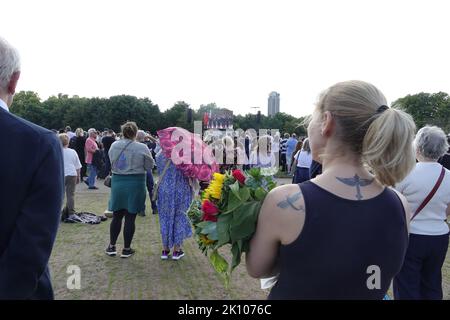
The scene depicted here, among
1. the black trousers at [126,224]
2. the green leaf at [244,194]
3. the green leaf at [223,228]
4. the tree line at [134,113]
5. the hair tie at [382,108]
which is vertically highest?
the tree line at [134,113]

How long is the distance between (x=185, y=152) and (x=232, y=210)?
4276 mm

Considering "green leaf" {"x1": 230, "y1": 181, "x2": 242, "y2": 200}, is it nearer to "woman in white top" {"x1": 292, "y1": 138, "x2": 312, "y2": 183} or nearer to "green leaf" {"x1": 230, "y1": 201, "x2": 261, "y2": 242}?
"green leaf" {"x1": 230, "y1": 201, "x2": 261, "y2": 242}

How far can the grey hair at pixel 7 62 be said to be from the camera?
1.86 metres

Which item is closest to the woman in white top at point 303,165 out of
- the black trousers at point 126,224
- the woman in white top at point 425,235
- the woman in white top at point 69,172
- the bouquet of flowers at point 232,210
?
the black trousers at point 126,224

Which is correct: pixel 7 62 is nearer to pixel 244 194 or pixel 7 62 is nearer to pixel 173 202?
pixel 244 194

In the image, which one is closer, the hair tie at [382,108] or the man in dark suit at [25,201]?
the hair tie at [382,108]

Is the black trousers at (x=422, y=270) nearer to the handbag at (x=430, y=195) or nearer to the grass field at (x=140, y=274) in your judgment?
the handbag at (x=430, y=195)

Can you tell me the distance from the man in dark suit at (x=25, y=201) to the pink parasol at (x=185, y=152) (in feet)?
13.5

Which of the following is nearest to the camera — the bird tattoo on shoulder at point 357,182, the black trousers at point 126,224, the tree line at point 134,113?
the bird tattoo on shoulder at point 357,182

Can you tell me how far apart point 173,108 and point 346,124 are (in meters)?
69.4

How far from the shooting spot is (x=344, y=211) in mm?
1536

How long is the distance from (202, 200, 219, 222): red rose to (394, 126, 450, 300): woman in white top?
7.86 ft

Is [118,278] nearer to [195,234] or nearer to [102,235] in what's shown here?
[102,235]
